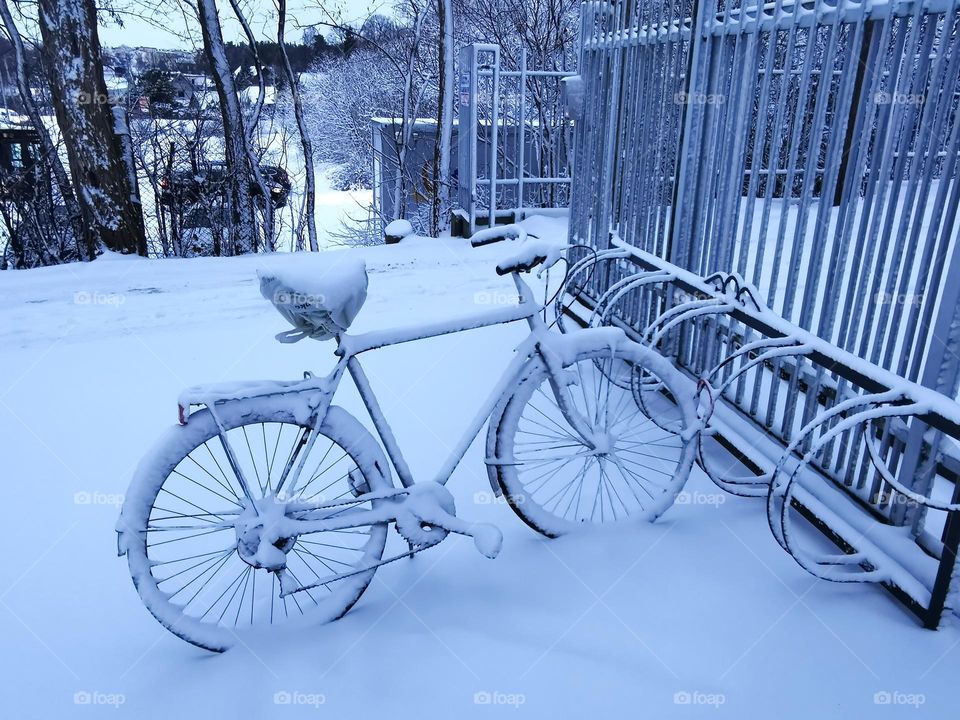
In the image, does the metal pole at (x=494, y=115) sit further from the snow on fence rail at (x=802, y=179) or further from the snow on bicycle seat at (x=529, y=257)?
the snow on bicycle seat at (x=529, y=257)

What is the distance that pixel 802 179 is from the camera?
3.37 meters

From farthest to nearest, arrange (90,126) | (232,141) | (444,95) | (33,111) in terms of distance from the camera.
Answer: (444,95) → (33,111) → (232,141) → (90,126)

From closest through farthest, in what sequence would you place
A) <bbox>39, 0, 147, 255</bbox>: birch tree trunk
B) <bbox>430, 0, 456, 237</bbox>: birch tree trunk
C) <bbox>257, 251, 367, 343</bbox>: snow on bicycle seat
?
1. <bbox>257, 251, 367, 343</bbox>: snow on bicycle seat
2. <bbox>39, 0, 147, 255</bbox>: birch tree trunk
3. <bbox>430, 0, 456, 237</bbox>: birch tree trunk

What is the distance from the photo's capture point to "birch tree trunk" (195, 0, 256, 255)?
10141mm

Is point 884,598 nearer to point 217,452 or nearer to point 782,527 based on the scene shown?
point 782,527

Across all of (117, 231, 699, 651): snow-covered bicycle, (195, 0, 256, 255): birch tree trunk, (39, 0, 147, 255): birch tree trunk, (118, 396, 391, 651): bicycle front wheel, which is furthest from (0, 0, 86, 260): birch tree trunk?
(117, 231, 699, 651): snow-covered bicycle

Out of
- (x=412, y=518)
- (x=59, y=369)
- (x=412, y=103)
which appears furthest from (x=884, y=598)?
(x=412, y=103)

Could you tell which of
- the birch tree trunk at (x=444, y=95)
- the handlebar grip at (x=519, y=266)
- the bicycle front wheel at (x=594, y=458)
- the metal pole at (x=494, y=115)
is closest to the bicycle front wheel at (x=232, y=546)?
the bicycle front wheel at (x=594, y=458)

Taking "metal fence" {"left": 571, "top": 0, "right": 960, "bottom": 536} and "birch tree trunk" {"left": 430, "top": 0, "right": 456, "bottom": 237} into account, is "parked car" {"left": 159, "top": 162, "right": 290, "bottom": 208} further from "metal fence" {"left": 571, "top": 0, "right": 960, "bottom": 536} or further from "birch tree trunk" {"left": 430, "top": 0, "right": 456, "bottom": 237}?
"metal fence" {"left": 571, "top": 0, "right": 960, "bottom": 536}

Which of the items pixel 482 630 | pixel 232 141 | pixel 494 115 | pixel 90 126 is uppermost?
pixel 494 115

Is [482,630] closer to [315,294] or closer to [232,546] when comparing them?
[232,546]

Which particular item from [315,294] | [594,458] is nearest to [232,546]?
[315,294]

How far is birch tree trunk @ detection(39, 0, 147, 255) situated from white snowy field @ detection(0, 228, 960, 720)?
5011mm

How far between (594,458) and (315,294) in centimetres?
155
